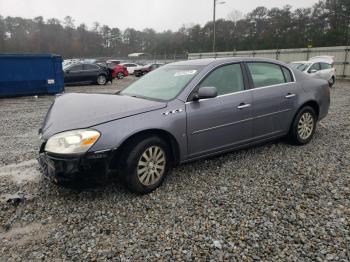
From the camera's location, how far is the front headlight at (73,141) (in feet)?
8.92

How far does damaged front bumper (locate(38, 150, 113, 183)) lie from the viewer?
8.90 feet

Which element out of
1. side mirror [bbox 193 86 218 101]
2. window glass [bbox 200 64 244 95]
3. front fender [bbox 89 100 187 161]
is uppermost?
window glass [bbox 200 64 244 95]

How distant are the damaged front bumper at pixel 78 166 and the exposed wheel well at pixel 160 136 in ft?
0.43

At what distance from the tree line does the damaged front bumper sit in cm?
3299

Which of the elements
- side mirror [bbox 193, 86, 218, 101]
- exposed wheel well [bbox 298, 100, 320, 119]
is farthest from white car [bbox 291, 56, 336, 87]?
side mirror [bbox 193, 86, 218, 101]

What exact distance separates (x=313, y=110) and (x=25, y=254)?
4638mm

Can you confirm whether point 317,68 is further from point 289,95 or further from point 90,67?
point 90,67

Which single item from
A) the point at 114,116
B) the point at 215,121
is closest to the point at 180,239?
the point at 114,116

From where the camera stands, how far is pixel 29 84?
1131 centimetres

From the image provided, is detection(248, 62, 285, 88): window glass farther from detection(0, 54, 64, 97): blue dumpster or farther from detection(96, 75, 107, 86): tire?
detection(96, 75, 107, 86): tire

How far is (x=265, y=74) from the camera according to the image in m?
4.29

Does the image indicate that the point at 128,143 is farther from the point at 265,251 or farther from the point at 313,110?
the point at 313,110

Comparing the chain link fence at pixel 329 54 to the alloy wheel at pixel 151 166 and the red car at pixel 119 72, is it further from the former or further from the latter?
the alloy wheel at pixel 151 166

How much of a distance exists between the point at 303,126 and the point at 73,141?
12.3ft
